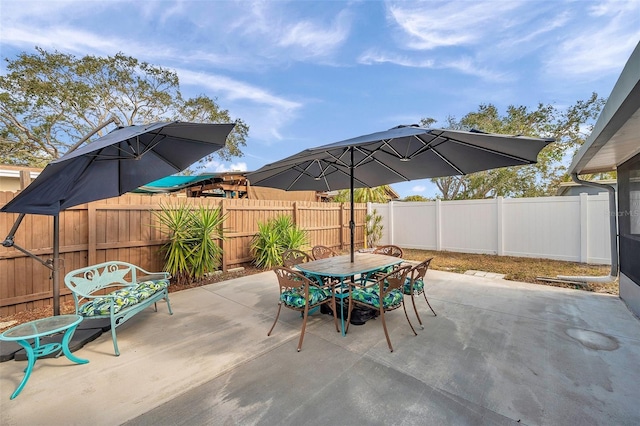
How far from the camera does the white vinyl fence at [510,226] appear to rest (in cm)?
608

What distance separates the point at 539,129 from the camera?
1055 cm

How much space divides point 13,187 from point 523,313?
13769 millimetres

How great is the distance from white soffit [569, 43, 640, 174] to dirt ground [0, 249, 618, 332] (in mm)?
2284

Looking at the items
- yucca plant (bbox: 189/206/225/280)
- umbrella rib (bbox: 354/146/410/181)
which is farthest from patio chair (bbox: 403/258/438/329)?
yucca plant (bbox: 189/206/225/280)

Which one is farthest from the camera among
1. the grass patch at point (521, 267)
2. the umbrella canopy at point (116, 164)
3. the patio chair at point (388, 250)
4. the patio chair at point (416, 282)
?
the grass patch at point (521, 267)

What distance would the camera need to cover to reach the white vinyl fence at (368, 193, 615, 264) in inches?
239

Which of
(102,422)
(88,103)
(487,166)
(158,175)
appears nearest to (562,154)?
(487,166)

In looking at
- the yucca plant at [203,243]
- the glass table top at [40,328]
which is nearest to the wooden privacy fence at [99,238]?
the yucca plant at [203,243]

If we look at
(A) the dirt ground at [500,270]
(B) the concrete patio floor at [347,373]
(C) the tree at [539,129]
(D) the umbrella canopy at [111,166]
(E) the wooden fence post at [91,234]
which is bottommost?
(B) the concrete patio floor at [347,373]

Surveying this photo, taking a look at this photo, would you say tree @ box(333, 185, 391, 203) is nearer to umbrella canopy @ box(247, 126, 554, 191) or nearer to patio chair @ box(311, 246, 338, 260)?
umbrella canopy @ box(247, 126, 554, 191)

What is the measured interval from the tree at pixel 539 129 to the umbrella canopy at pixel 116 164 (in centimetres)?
1132

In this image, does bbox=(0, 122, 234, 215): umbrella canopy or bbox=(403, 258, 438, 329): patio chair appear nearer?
bbox=(0, 122, 234, 215): umbrella canopy

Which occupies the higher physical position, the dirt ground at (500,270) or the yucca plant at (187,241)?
the yucca plant at (187,241)

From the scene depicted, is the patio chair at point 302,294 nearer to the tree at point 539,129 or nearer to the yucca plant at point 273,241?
the yucca plant at point 273,241
